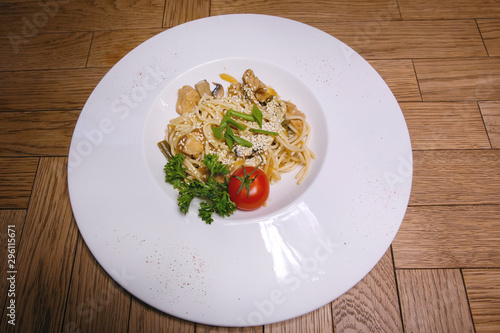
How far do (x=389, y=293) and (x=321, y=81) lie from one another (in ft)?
5.36

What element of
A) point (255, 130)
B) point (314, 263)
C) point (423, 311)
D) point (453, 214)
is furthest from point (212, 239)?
point (453, 214)

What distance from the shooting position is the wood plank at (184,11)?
345 cm

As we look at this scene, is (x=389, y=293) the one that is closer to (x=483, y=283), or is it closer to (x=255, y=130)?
(x=483, y=283)

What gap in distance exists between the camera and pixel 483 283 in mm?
2408

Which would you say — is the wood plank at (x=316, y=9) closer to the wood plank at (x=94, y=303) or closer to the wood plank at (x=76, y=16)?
the wood plank at (x=76, y=16)

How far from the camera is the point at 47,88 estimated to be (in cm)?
316

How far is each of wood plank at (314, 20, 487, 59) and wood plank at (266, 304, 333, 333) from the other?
2.35m

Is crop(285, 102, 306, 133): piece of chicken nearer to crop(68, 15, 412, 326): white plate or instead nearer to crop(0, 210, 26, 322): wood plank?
crop(68, 15, 412, 326): white plate

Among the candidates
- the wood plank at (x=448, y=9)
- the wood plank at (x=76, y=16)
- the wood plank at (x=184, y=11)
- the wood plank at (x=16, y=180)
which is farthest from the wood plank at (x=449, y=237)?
the wood plank at (x=76, y=16)

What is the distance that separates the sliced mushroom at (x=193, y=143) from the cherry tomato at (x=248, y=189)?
1.53ft

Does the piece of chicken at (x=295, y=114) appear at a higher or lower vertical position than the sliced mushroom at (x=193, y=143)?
higher

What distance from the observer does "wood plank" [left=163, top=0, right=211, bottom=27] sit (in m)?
3.45

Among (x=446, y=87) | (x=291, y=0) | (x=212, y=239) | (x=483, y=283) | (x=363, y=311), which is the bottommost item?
(x=363, y=311)

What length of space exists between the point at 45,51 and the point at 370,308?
3627 millimetres
